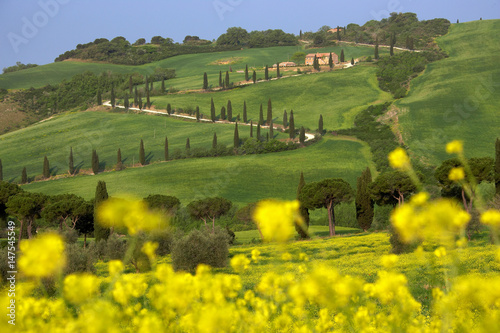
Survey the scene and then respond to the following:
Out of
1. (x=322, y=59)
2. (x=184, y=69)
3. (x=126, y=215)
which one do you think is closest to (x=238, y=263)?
(x=126, y=215)

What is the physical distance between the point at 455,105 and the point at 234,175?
178 ft

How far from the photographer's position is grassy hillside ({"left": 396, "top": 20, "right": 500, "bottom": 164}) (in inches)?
3246

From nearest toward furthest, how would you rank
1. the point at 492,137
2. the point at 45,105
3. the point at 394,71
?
the point at 492,137 → the point at 394,71 → the point at 45,105

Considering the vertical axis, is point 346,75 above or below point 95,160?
above

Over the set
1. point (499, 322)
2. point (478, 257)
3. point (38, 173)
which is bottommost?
point (38, 173)

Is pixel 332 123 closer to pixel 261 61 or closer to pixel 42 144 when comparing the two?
pixel 42 144

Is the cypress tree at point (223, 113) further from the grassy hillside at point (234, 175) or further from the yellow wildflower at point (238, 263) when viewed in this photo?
the yellow wildflower at point (238, 263)

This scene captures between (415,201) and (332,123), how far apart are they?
102 metres

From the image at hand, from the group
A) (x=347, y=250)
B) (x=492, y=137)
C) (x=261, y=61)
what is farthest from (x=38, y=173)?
(x=261, y=61)

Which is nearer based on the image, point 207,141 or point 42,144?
point 207,141

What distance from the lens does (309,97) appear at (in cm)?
12744

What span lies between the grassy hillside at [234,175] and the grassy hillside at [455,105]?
466 inches

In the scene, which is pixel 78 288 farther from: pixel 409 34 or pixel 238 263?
pixel 409 34

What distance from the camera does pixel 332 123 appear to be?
105 meters
